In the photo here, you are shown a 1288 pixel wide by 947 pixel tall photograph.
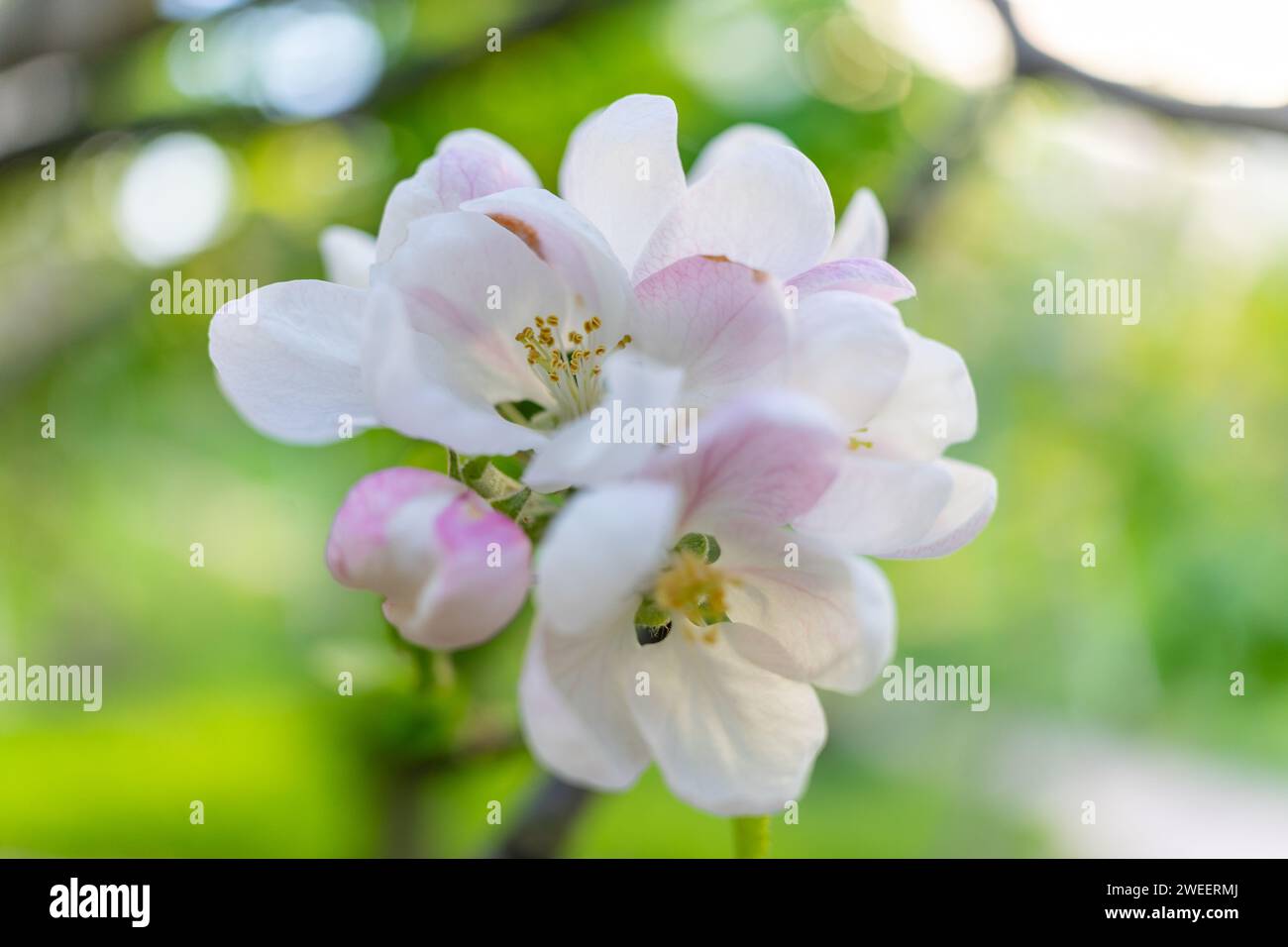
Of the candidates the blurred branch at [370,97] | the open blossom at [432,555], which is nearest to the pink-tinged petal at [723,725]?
the open blossom at [432,555]

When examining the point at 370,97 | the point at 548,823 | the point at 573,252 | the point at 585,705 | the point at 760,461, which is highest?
the point at 370,97

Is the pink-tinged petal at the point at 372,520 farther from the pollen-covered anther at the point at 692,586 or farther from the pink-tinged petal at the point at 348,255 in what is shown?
the pink-tinged petal at the point at 348,255

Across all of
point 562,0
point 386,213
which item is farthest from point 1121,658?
point 386,213

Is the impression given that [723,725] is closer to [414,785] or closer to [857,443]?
[857,443]

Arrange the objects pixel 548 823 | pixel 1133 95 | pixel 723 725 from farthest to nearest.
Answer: pixel 1133 95 < pixel 548 823 < pixel 723 725

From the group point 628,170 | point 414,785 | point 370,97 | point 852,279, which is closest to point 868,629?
point 852,279

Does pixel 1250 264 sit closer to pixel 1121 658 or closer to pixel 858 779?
pixel 1121 658

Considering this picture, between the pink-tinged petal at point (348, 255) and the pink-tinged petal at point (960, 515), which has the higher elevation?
the pink-tinged petal at point (348, 255)

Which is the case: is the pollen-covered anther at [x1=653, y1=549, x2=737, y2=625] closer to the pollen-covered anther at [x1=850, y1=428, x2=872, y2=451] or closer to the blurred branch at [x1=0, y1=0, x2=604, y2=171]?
the pollen-covered anther at [x1=850, y1=428, x2=872, y2=451]
